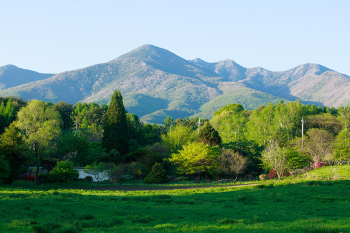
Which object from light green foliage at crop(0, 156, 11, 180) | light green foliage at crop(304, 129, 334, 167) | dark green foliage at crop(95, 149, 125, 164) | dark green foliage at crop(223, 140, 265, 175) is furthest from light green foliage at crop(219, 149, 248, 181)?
light green foliage at crop(0, 156, 11, 180)

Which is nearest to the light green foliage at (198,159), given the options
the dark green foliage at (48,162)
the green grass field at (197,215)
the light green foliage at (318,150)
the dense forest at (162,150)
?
the dense forest at (162,150)

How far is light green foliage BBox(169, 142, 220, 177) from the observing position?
4181cm

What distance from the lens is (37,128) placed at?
3575 centimetres

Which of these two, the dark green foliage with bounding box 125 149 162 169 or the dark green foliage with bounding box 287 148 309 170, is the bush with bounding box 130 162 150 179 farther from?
the dark green foliage with bounding box 287 148 309 170

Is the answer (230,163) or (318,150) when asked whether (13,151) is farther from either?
(318,150)

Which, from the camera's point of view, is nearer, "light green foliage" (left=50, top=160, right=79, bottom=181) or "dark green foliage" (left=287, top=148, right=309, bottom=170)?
"light green foliage" (left=50, top=160, right=79, bottom=181)

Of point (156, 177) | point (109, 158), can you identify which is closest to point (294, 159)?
point (156, 177)

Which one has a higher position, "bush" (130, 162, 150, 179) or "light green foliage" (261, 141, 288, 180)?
"light green foliage" (261, 141, 288, 180)

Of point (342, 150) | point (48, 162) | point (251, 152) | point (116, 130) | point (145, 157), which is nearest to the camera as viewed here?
point (48, 162)

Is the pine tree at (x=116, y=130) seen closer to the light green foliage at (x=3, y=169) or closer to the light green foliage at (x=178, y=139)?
the light green foliage at (x=178, y=139)

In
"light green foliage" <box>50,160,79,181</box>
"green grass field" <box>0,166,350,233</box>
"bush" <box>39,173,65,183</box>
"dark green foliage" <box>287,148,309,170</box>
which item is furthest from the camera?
"dark green foliage" <box>287,148,309,170</box>

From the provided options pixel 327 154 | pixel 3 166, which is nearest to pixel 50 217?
pixel 3 166

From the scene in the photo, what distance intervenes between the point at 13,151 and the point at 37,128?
14.8 feet

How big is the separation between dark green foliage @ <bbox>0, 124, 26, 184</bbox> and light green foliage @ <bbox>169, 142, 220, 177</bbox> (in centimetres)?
1975
